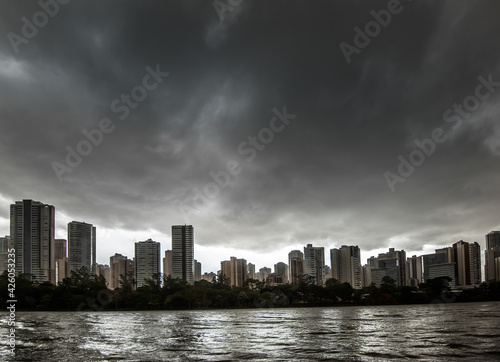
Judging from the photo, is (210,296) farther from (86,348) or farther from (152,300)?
(86,348)

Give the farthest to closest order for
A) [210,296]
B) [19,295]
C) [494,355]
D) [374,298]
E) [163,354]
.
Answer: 1. [374,298]
2. [210,296]
3. [19,295]
4. [163,354]
5. [494,355]

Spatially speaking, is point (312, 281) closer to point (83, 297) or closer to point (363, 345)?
point (83, 297)

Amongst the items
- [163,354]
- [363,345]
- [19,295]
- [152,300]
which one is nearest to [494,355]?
[363,345]

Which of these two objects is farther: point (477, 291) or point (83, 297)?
point (477, 291)

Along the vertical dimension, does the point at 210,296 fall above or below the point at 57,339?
below

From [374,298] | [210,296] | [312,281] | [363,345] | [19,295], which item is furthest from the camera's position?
[312,281]

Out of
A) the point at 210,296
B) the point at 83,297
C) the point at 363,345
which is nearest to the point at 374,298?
the point at 210,296
